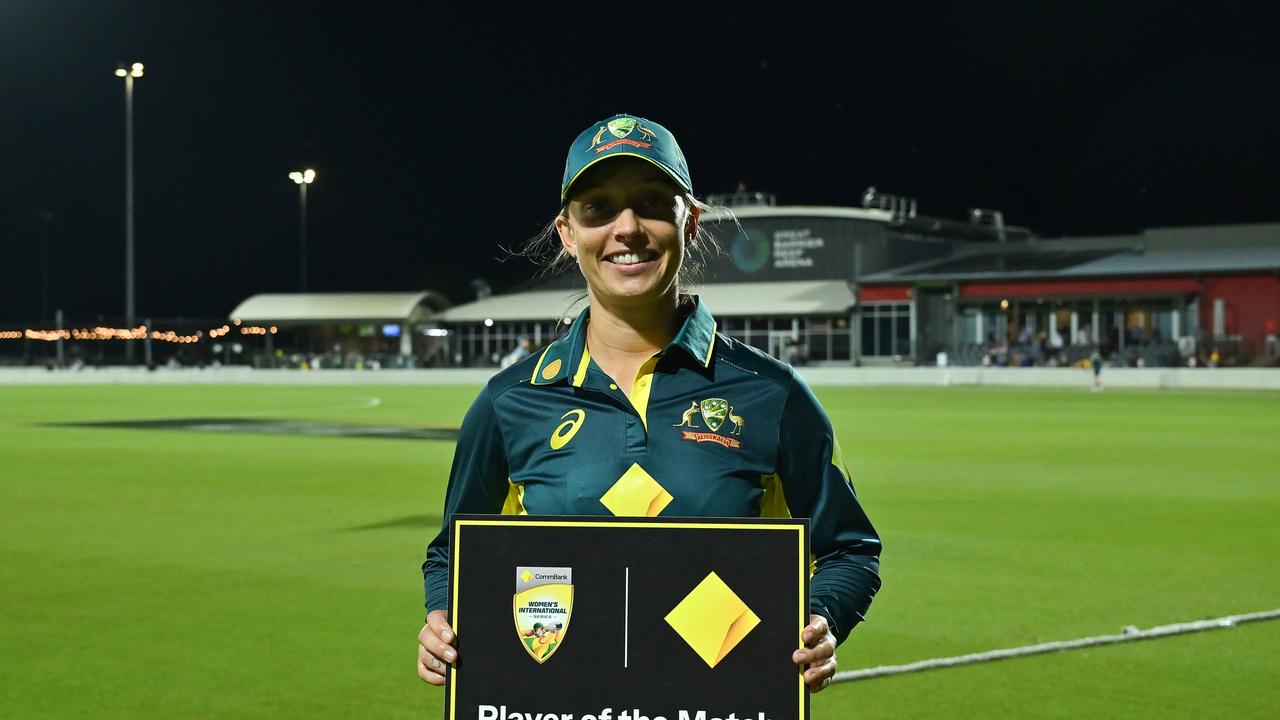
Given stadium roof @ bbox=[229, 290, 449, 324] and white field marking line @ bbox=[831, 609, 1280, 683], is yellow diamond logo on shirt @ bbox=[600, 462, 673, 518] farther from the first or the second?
stadium roof @ bbox=[229, 290, 449, 324]

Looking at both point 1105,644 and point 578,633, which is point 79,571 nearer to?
point 1105,644

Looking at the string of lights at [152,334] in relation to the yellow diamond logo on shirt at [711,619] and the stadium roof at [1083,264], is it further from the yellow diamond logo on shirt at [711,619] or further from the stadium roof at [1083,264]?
the yellow diamond logo on shirt at [711,619]

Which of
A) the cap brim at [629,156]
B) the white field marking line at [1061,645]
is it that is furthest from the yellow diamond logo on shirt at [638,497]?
the white field marking line at [1061,645]

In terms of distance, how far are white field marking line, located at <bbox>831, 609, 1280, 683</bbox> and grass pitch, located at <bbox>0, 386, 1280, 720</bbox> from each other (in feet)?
0.37

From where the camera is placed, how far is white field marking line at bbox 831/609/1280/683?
305 inches

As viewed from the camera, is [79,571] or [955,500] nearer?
[79,571]

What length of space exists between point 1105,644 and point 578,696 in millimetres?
5982

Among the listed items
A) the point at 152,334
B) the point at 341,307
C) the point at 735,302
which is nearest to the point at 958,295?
the point at 735,302

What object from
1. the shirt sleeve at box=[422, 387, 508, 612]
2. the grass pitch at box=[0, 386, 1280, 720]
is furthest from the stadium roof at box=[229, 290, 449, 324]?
the shirt sleeve at box=[422, 387, 508, 612]

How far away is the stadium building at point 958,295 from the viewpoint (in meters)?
64.2

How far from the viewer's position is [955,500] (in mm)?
16125

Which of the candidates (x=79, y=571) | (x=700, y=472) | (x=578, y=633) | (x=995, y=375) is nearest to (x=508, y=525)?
(x=578, y=633)

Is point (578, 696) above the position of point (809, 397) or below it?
below

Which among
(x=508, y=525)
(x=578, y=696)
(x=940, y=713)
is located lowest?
(x=940, y=713)
